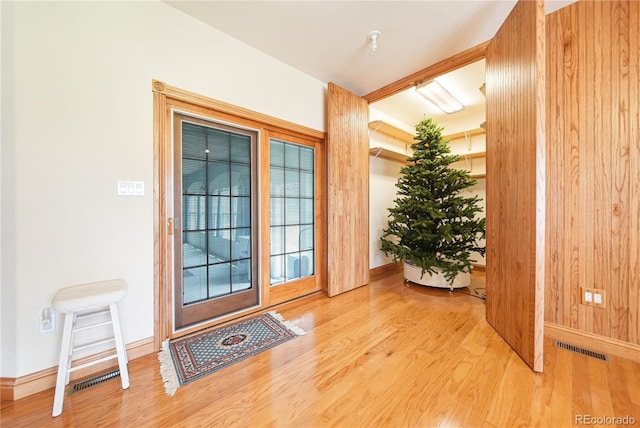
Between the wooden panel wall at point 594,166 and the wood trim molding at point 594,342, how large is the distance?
39 mm

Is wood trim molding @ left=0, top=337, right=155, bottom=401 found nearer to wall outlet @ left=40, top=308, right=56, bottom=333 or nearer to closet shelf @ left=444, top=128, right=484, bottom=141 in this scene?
wall outlet @ left=40, top=308, right=56, bottom=333

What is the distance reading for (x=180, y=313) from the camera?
6.50 ft

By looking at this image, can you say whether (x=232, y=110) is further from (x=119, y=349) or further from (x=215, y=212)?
(x=119, y=349)

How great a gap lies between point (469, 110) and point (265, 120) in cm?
336

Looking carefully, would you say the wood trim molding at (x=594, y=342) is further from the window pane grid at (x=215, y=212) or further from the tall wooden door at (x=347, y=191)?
the window pane grid at (x=215, y=212)

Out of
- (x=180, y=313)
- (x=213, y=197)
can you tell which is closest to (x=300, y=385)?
(x=180, y=313)

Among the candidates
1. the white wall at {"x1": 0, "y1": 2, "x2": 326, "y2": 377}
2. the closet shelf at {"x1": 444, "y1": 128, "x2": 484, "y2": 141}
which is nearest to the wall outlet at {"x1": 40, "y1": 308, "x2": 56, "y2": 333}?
the white wall at {"x1": 0, "y1": 2, "x2": 326, "y2": 377}

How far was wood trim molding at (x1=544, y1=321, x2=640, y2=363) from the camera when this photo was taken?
163 cm

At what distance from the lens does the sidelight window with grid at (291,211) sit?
262 centimetres

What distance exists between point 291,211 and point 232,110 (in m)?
1.22

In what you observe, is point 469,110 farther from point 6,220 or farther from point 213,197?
point 6,220

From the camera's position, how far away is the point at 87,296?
130cm

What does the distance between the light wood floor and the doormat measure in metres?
0.06

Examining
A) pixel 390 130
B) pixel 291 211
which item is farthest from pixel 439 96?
pixel 291 211
